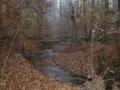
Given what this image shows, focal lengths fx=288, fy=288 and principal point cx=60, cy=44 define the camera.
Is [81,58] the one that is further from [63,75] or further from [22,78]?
[22,78]

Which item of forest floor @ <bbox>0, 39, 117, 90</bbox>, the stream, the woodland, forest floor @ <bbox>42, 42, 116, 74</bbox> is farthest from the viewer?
forest floor @ <bbox>42, 42, 116, 74</bbox>

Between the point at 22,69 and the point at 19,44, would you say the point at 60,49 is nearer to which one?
the point at 19,44

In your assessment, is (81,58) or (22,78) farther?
(81,58)

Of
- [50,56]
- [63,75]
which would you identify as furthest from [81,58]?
[63,75]

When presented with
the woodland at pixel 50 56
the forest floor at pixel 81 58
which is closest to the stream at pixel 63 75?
the woodland at pixel 50 56

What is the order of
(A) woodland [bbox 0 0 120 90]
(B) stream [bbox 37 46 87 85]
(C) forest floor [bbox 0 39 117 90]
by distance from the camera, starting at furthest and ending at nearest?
(B) stream [bbox 37 46 87 85]
(A) woodland [bbox 0 0 120 90]
(C) forest floor [bbox 0 39 117 90]

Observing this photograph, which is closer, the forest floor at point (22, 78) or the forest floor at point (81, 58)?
the forest floor at point (22, 78)

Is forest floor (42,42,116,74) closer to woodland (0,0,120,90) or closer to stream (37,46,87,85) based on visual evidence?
woodland (0,0,120,90)

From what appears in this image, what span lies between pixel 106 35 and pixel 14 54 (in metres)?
12.3

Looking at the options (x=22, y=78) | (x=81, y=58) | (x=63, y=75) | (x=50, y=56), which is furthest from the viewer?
(x=50, y=56)

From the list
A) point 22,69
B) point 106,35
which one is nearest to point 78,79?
point 22,69

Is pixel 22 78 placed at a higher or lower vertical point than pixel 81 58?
higher

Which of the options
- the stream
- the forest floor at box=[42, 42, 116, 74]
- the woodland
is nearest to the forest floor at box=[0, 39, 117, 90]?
the woodland

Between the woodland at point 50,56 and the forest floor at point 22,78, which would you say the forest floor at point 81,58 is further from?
the forest floor at point 22,78
